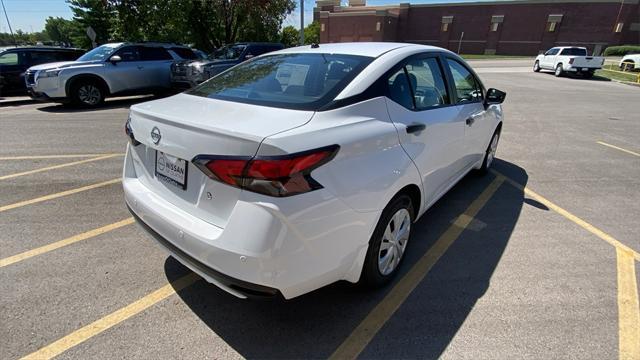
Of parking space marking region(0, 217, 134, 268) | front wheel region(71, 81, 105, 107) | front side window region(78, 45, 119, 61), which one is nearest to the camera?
parking space marking region(0, 217, 134, 268)

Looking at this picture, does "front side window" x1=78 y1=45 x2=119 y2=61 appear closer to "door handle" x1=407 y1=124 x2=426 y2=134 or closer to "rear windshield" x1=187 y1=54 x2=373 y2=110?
"rear windshield" x1=187 y1=54 x2=373 y2=110

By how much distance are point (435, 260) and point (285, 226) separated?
1830 mm

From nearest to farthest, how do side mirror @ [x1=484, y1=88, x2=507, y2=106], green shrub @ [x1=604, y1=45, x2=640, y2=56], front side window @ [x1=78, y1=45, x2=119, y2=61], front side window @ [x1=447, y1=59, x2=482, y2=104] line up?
front side window @ [x1=447, y1=59, x2=482, y2=104] < side mirror @ [x1=484, y1=88, x2=507, y2=106] < front side window @ [x1=78, y1=45, x2=119, y2=61] < green shrub @ [x1=604, y1=45, x2=640, y2=56]

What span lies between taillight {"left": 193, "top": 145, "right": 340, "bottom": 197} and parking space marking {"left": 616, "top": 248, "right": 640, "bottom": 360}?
2.20 meters

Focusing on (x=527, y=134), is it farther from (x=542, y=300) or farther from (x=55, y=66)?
(x=55, y=66)

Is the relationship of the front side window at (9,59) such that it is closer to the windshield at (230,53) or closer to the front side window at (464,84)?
the windshield at (230,53)

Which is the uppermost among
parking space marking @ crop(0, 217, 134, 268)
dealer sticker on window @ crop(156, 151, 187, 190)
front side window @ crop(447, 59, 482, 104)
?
front side window @ crop(447, 59, 482, 104)

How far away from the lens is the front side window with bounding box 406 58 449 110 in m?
2.96

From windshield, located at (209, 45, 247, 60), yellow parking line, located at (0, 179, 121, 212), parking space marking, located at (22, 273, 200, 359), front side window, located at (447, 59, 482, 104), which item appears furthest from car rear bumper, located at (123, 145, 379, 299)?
windshield, located at (209, 45, 247, 60)

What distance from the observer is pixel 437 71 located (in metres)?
3.45

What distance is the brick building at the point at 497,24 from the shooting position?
51875 mm

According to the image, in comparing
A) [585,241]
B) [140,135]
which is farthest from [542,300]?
[140,135]

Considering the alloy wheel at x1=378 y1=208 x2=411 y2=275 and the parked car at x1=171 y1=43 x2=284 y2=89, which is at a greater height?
the parked car at x1=171 y1=43 x2=284 y2=89

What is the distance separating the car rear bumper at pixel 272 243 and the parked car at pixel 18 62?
12.9 meters
